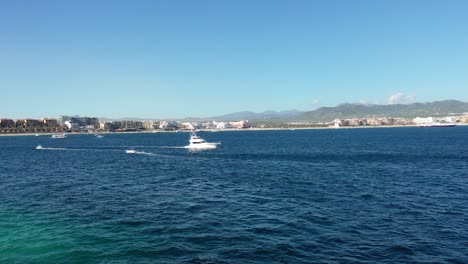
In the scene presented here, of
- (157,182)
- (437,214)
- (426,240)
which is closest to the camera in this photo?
(426,240)

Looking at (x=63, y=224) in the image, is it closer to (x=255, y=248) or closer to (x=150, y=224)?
(x=150, y=224)

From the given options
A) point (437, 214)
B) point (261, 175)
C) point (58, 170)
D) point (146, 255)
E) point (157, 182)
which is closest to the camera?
point (146, 255)

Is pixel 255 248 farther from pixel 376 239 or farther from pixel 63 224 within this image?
pixel 63 224

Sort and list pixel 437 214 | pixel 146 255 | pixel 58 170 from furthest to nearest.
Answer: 1. pixel 58 170
2. pixel 437 214
3. pixel 146 255

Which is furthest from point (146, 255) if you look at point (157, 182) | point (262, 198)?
point (157, 182)

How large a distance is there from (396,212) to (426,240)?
706cm

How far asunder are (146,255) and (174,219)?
25.4 ft

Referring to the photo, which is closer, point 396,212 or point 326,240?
point 326,240

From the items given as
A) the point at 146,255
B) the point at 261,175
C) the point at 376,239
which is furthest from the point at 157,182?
the point at 376,239

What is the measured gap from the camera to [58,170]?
63.0m

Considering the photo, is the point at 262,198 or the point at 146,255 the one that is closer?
the point at 146,255

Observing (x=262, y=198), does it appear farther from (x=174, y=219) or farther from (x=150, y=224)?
(x=150, y=224)

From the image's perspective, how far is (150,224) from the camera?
87.9 ft

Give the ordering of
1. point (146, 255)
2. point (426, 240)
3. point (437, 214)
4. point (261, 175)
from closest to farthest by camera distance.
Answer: point (146, 255) < point (426, 240) < point (437, 214) < point (261, 175)
